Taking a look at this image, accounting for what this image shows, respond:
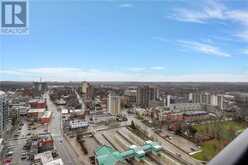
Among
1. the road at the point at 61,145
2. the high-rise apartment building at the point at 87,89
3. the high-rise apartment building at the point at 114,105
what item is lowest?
the road at the point at 61,145

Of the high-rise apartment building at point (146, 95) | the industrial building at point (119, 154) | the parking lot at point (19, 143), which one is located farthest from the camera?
the high-rise apartment building at point (146, 95)

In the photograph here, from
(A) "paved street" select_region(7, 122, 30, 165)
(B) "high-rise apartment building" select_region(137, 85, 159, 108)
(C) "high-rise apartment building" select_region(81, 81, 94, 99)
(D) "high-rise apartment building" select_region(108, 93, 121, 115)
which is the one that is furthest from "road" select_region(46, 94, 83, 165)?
(B) "high-rise apartment building" select_region(137, 85, 159, 108)

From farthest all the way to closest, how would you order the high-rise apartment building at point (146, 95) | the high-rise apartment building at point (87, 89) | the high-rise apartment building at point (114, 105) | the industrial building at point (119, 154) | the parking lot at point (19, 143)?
the high-rise apartment building at point (87, 89) < the high-rise apartment building at point (146, 95) < the high-rise apartment building at point (114, 105) < the parking lot at point (19, 143) < the industrial building at point (119, 154)

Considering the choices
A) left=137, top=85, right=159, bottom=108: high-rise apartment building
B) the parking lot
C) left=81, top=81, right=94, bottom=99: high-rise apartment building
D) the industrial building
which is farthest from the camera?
left=81, top=81, right=94, bottom=99: high-rise apartment building

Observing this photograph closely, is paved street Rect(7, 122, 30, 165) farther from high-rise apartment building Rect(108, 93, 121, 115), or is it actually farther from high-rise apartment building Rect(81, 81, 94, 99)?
high-rise apartment building Rect(81, 81, 94, 99)

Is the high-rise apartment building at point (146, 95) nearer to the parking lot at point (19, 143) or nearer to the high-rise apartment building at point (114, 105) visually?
the high-rise apartment building at point (114, 105)

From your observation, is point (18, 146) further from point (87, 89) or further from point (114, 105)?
point (87, 89)

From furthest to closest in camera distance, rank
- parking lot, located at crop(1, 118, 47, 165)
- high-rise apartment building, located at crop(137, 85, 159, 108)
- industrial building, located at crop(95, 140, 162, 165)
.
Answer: high-rise apartment building, located at crop(137, 85, 159, 108)
parking lot, located at crop(1, 118, 47, 165)
industrial building, located at crop(95, 140, 162, 165)

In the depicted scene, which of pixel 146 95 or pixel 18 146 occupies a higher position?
pixel 146 95

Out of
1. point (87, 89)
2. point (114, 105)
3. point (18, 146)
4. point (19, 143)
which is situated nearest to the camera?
point (18, 146)

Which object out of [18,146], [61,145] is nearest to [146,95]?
[61,145]

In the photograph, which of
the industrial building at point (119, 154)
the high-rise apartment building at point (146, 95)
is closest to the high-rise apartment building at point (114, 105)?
the high-rise apartment building at point (146, 95)

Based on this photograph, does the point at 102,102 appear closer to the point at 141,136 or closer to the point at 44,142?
the point at 141,136
